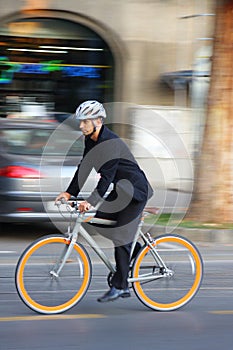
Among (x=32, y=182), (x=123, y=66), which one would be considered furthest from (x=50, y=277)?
(x=123, y=66)

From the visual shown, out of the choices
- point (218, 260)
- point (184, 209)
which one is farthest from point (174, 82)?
point (218, 260)

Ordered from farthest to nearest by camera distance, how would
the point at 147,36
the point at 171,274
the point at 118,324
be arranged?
the point at 147,36 < the point at 171,274 < the point at 118,324

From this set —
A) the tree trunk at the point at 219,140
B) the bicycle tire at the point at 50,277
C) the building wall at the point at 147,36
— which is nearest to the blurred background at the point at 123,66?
the building wall at the point at 147,36

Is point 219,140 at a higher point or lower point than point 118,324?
higher

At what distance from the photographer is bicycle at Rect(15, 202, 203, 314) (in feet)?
20.9

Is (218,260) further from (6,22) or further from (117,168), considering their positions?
(6,22)

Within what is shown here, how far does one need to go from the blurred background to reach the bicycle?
9344 millimetres

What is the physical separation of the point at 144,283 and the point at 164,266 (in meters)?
0.24

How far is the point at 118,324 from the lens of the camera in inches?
242

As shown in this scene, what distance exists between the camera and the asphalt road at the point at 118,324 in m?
5.57

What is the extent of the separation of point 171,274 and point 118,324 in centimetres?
83

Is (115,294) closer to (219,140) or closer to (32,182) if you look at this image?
(32,182)

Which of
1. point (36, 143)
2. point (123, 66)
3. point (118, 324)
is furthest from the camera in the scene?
point (123, 66)

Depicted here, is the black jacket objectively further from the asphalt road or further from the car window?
the car window
